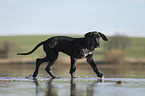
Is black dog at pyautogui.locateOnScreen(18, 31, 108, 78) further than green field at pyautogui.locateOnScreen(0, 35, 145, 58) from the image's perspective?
No

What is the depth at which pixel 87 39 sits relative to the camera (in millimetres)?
16141

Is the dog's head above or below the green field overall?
below

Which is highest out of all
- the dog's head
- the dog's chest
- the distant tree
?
the distant tree

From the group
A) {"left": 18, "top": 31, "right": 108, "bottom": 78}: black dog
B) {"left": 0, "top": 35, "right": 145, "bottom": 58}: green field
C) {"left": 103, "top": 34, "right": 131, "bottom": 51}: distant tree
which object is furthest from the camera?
{"left": 0, "top": 35, "right": 145, "bottom": 58}: green field

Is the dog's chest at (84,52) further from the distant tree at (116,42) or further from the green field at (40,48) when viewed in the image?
the green field at (40,48)

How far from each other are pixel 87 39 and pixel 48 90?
5.03 meters

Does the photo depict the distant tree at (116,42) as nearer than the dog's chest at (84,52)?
No

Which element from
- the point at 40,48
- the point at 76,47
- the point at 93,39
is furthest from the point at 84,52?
the point at 40,48

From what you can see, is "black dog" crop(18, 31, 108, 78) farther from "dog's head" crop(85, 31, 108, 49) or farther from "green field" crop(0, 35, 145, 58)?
"green field" crop(0, 35, 145, 58)

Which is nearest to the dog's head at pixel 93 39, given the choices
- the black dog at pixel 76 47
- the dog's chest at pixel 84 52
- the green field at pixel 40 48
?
the black dog at pixel 76 47

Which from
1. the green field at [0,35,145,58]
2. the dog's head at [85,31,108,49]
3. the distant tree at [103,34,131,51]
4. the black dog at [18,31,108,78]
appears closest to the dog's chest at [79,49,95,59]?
the black dog at [18,31,108,78]

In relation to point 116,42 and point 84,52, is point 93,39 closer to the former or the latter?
point 84,52

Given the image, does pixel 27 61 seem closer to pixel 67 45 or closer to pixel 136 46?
pixel 67 45

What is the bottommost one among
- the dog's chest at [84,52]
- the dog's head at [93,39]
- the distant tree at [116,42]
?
the dog's chest at [84,52]
